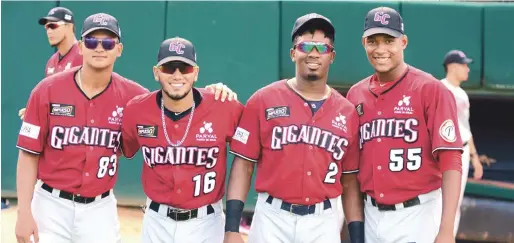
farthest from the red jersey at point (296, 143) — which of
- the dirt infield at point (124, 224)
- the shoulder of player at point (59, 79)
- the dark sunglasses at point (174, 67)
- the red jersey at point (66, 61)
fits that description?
the dirt infield at point (124, 224)

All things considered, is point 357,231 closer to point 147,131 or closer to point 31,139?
point 147,131

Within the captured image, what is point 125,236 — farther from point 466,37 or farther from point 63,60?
point 466,37

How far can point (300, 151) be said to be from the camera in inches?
108

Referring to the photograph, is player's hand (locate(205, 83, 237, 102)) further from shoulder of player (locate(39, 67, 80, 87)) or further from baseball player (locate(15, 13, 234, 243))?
shoulder of player (locate(39, 67, 80, 87))

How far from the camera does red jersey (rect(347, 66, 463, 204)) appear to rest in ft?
9.12

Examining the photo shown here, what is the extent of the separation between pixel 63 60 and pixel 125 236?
5.57 feet

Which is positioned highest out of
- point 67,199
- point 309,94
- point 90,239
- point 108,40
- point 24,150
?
point 108,40

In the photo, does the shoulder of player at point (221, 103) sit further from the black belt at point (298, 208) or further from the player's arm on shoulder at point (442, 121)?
the player's arm on shoulder at point (442, 121)

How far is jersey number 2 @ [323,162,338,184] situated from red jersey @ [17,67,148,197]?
1.05 meters

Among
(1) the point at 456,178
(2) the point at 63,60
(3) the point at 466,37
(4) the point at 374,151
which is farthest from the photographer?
(3) the point at 466,37

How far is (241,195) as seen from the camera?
9.20ft

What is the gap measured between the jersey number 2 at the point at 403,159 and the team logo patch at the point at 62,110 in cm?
152

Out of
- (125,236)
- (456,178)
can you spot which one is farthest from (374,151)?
(125,236)

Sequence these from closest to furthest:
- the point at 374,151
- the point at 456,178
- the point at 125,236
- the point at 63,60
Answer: the point at 456,178 < the point at 374,151 < the point at 63,60 < the point at 125,236
